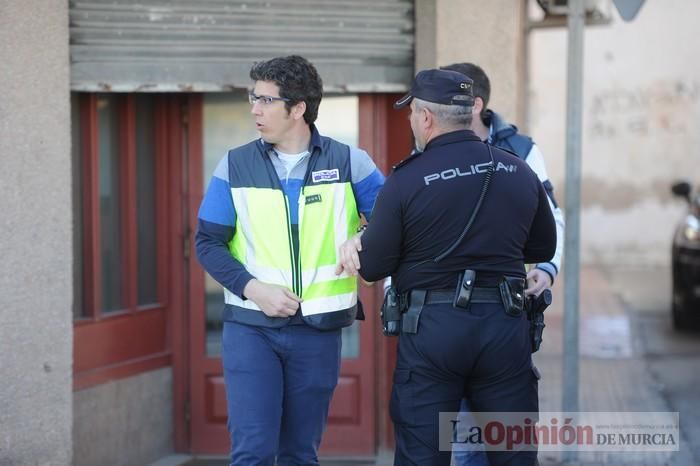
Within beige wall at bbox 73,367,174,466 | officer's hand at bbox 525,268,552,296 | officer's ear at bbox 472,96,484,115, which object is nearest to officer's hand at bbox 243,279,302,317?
officer's hand at bbox 525,268,552,296

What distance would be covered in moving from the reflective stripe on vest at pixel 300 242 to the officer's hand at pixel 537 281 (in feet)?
2.44

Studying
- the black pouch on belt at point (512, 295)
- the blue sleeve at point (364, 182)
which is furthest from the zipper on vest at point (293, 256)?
the black pouch on belt at point (512, 295)

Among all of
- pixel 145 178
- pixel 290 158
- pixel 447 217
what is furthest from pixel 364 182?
pixel 145 178

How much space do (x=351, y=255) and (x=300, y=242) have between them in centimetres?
30

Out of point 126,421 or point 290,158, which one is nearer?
point 290,158

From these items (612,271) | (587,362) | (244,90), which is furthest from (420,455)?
(612,271)

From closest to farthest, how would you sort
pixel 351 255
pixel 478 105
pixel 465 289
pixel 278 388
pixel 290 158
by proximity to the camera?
pixel 465 289 → pixel 351 255 → pixel 278 388 → pixel 290 158 → pixel 478 105

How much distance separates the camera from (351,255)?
416 centimetres

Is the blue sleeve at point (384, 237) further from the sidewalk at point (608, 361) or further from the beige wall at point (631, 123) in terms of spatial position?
the beige wall at point (631, 123)

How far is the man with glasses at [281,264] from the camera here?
14.3ft

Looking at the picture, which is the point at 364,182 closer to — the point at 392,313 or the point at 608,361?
the point at 392,313

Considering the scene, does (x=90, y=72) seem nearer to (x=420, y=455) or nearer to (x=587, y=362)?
(x=420, y=455)

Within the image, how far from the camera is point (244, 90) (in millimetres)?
6121

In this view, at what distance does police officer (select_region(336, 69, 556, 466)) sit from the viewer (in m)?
3.93
